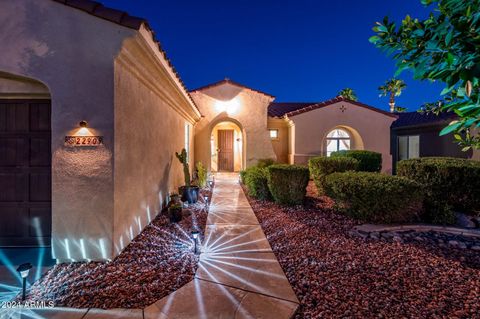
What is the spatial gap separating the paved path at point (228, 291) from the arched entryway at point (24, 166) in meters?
2.31

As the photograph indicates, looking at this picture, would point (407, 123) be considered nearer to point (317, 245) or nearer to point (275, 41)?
point (317, 245)

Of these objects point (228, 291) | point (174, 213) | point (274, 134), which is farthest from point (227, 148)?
point (228, 291)

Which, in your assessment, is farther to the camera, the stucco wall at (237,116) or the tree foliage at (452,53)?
the stucco wall at (237,116)

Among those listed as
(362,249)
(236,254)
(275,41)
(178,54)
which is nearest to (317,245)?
(362,249)

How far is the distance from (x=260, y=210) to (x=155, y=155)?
3.48m

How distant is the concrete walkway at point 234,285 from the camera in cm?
286

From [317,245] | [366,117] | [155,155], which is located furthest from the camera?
[366,117]

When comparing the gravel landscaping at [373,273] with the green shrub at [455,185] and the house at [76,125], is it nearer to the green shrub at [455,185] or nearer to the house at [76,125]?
the green shrub at [455,185]

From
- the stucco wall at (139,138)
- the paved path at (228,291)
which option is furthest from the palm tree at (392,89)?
the paved path at (228,291)

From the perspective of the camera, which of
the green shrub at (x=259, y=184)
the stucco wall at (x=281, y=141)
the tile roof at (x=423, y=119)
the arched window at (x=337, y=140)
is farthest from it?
the stucco wall at (x=281, y=141)

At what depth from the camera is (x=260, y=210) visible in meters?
7.53

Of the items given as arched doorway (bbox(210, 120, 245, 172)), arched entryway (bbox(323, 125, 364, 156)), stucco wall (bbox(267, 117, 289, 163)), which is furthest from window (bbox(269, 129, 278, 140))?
arched entryway (bbox(323, 125, 364, 156))

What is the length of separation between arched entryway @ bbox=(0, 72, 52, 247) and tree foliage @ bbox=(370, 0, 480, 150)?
550 cm

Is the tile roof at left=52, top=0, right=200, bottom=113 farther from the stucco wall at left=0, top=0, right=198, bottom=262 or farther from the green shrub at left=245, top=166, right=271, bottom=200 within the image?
the green shrub at left=245, top=166, right=271, bottom=200
